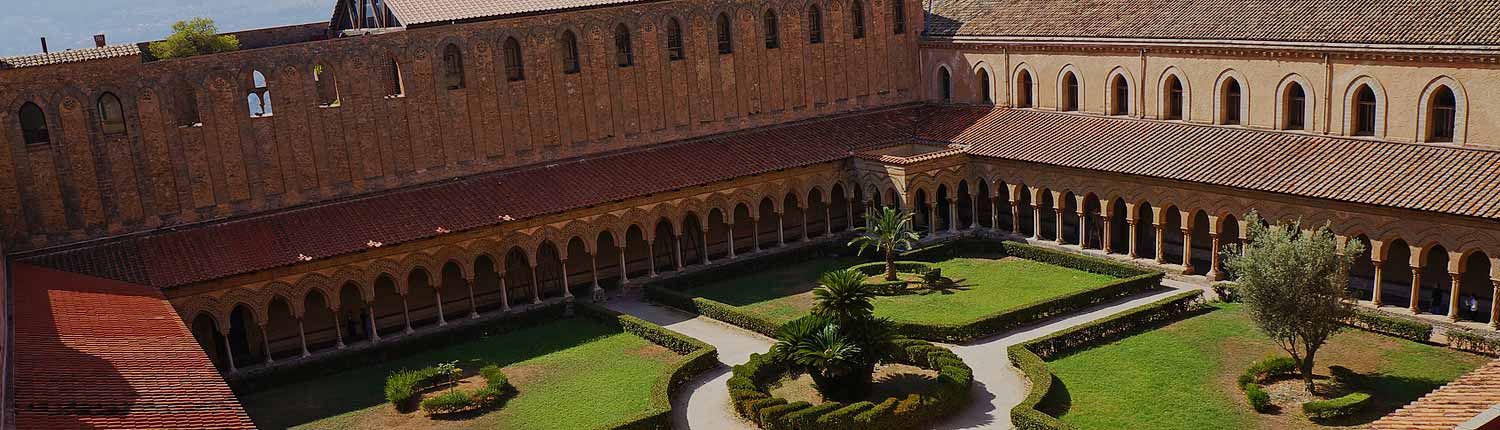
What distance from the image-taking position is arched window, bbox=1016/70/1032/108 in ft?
142

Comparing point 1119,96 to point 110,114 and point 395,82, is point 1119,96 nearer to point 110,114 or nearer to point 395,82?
point 395,82

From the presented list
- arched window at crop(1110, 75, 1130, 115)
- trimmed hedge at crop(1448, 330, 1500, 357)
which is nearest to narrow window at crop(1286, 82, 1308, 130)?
arched window at crop(1110, 75, 1130, 115)

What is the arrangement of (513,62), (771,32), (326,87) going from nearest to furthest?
(326,87) < (513,62) < (771,32)

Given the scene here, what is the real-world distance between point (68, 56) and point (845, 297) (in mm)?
21023

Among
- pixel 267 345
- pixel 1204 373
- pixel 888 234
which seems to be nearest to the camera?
pixel 1204 373

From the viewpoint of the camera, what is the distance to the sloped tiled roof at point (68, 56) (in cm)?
3008

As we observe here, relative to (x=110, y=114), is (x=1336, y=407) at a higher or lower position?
lower

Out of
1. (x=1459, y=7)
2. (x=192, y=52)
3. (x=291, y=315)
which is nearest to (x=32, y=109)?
(x=192, y=52)

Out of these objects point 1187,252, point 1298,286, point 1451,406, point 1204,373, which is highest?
point 1298,286

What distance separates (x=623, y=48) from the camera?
40.6 meters

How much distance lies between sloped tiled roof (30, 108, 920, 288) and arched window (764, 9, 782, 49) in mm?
3057

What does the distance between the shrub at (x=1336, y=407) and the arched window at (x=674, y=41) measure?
950 inches

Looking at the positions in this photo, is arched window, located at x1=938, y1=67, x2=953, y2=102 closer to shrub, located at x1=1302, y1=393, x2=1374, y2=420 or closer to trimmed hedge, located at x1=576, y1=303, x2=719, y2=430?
trimmed hedge, located at x1=576, y1=303, x2=719, y2=430

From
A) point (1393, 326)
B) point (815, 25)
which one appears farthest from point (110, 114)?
point (1393, 326)
